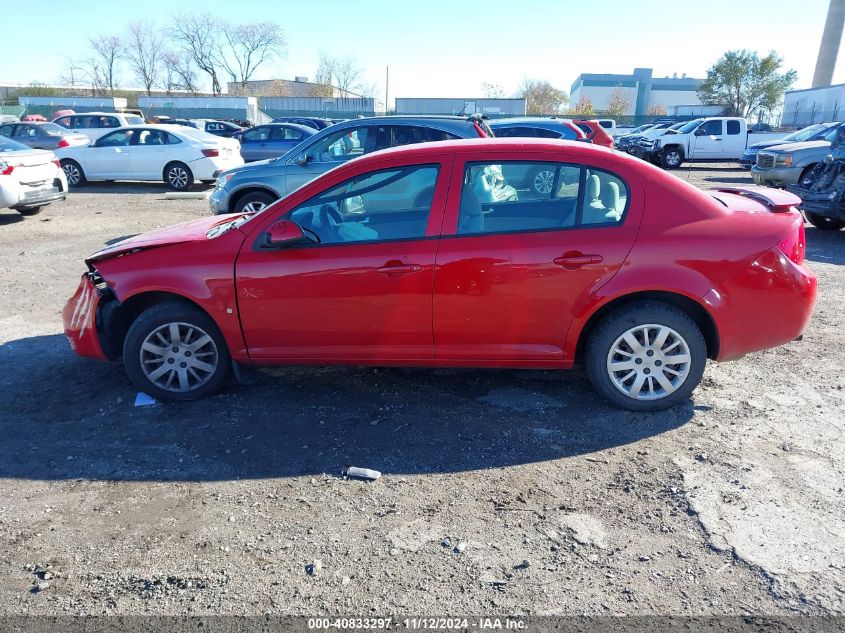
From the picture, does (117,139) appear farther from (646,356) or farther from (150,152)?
(646,356)

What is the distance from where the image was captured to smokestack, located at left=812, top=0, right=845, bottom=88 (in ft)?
233

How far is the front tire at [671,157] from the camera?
83.3ft

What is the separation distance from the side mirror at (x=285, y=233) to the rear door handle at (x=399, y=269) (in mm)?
572

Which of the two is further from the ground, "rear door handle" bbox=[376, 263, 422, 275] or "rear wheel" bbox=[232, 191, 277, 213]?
"rear door handle" bbox=[376, 263, 422, 275]

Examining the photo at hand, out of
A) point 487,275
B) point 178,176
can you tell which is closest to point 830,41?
A: point 178,176

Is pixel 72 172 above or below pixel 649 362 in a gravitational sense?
below

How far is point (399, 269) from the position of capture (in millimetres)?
4145

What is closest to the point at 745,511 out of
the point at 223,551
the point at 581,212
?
the point at 581,212

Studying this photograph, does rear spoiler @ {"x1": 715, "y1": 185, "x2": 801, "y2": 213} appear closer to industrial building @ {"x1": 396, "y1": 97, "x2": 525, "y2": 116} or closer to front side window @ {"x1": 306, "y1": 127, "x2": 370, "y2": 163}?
front side window @ {"x1": 306, "y1": 127, "x2": 370, "y2": 163}

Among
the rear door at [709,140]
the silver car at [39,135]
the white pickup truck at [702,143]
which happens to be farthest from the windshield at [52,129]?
the rear door at [709,140]

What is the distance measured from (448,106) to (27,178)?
5414 cm

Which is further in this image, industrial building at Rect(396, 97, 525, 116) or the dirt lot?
industrial building at Rect(396, 97, 525, 116)

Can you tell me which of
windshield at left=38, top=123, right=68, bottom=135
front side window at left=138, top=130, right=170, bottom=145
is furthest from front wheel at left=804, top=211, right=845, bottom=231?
windshield at left=38, top=123, right=68, bottom=135

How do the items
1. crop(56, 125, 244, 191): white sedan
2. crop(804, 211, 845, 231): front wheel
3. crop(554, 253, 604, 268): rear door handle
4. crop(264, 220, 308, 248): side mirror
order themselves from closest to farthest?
crop(554, 253, 604, 268): rear door handle, crop(264, 220, 308, 248): side mirror, crop(804, 211, 845, 231): front wheel, crop(56, 125, 244, 191): white sedan
